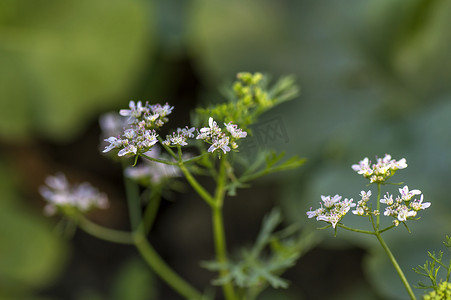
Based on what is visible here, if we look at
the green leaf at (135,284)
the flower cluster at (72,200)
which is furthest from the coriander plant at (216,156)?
the green leaf at (135,284)

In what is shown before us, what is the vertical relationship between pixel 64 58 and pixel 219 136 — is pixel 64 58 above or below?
above

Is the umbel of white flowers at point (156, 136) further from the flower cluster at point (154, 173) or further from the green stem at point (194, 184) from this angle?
the flower cluster at point (154, 173)

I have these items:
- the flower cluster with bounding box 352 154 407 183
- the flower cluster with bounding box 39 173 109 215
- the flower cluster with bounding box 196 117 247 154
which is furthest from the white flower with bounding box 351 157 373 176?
the flower cluster with bounding box 39 173 109 215

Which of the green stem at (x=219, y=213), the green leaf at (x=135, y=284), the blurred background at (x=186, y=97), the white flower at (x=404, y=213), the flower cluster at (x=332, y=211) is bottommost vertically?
the white flower at (x=404, y=213)

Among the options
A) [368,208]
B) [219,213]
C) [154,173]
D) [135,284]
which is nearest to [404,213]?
[368,208]

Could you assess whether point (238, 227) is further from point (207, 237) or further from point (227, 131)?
point (227, 131)

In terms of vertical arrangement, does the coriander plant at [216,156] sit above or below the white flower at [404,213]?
above

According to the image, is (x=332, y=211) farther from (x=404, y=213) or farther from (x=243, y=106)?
(x=243, y=106)

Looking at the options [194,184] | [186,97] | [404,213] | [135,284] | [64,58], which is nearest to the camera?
[404,213]
